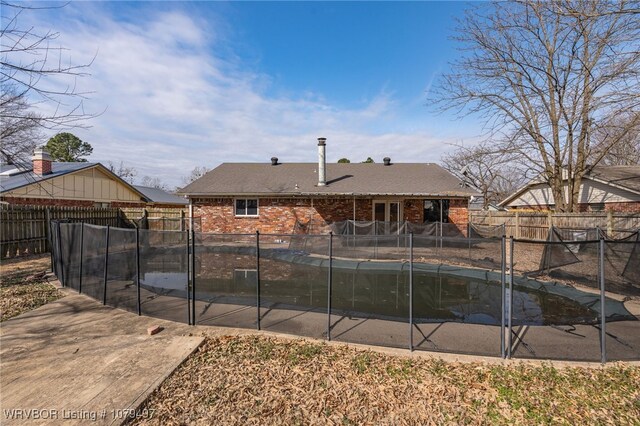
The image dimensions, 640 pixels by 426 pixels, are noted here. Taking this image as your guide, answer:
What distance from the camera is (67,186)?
770 inches

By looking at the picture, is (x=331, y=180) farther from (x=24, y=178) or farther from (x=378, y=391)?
(x=24, y=178)

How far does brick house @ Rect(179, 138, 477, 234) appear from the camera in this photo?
16672 mm

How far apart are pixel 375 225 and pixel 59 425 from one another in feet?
36.7

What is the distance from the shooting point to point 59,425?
295 centimetres

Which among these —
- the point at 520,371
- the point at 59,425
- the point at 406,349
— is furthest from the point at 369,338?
the point at 59,425

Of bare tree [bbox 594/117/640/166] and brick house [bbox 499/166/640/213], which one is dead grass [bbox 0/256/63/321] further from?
brick house [bbox 499/166/640/213]

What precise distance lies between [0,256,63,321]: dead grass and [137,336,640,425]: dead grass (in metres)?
4.46

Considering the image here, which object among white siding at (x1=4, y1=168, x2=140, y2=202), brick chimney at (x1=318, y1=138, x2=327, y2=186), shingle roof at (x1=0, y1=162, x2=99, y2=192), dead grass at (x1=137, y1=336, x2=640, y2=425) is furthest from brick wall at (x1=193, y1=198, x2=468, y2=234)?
dead grass at (x1=137, y1=336, x2=640, y2=425)

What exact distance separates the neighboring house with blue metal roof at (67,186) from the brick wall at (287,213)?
23.2 feet

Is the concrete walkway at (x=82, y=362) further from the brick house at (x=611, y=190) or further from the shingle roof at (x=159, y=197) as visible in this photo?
the shingle roof at (x=159, y=197)

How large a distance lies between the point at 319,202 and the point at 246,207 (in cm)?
395

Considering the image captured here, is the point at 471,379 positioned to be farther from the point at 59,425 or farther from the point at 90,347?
the point at 90,347

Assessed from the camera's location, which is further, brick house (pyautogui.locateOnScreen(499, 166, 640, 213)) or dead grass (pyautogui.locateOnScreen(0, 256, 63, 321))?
brick house (pyautogui.locateOnScreen(499, 166, 640, 213))

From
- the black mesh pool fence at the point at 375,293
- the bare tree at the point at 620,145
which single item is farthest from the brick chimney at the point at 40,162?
the bare tree at the point at 620,145
